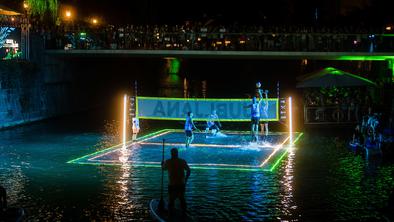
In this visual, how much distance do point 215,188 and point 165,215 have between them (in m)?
4.49

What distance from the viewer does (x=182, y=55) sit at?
137 feet

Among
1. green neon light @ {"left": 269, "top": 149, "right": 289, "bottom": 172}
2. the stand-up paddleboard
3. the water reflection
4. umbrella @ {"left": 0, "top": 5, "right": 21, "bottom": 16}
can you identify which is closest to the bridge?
umbrella @ {"left": 0, "top": 5, "right": 21, "bottom": 16}

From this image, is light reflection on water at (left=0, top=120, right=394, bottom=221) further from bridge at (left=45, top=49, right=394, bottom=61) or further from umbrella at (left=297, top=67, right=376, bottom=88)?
bridge at (left=45, top=49, right=394, bottom=61)

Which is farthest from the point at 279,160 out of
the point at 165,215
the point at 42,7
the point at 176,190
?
the point at 42,7

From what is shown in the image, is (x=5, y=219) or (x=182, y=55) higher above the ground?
(x=182, y=55)

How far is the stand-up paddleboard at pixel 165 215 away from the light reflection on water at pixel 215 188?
1.12ft

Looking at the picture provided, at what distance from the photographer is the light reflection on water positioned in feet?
54.8

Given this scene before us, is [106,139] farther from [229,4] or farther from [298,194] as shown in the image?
[229,4]

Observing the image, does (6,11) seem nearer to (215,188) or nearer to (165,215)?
(215,188)

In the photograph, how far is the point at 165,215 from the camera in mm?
15398

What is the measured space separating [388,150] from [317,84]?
1177 centimetres

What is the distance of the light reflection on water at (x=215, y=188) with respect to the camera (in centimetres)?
1670

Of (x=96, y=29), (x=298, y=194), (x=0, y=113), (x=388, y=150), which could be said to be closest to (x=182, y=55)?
(x=96, y=29)

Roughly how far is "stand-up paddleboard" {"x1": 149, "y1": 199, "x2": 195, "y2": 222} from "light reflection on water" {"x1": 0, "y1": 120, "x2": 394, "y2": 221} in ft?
1.12
